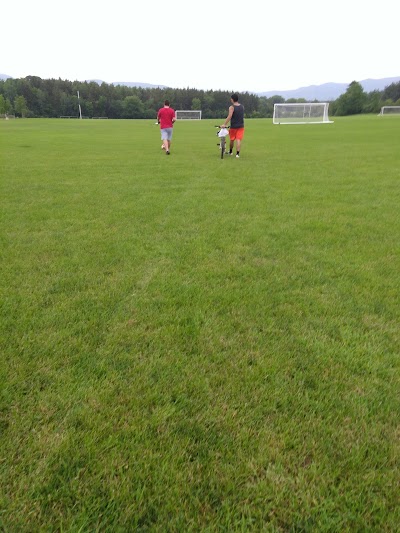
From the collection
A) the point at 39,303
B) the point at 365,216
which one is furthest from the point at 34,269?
the point at 365,216

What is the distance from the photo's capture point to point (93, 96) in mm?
103500

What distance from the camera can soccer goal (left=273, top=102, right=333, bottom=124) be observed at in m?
45.0

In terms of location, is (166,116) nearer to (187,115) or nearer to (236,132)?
(236,132)

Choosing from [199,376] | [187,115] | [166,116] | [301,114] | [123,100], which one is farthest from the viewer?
[123,100]

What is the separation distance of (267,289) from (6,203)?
5.94 meters

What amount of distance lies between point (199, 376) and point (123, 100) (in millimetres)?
114666

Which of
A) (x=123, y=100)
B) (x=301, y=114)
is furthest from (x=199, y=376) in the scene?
(x=123, y=100)

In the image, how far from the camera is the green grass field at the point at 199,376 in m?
1.73

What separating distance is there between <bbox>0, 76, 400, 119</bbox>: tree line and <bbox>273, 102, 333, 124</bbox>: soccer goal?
179 feet

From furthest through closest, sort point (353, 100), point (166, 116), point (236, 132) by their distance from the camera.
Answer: point (353, 100)
point (166, 116)
point (236, 132)

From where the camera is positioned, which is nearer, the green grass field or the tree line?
the green grass field

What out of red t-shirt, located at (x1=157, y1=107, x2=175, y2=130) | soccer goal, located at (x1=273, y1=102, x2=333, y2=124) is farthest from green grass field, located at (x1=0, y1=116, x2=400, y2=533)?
soccer goal, located at (x1=273, y1=102, x2=333, y2=124)

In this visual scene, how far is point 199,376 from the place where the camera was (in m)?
2.49

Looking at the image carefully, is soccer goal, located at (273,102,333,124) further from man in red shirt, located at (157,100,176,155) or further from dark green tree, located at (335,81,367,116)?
Answer: dark green tree, located at (335,81,367,116)
